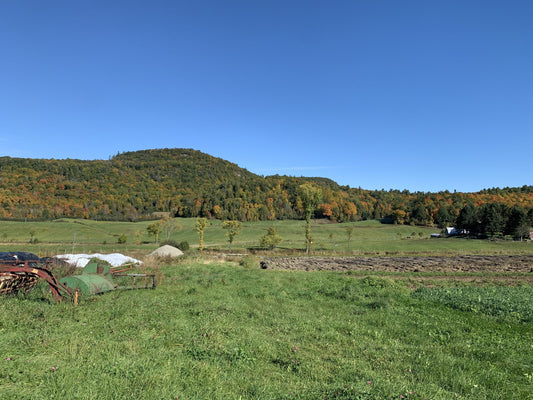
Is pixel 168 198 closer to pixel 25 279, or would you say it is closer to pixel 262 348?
pixel 25 279

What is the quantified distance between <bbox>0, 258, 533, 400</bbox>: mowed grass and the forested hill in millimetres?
121527

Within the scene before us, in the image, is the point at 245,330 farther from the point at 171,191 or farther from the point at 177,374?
the point at 171,191

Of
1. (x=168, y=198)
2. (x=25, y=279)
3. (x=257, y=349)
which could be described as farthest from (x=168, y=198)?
(x=257, y=349)

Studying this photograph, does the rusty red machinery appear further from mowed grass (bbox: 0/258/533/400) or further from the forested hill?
the forested hill

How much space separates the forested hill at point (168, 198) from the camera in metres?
126

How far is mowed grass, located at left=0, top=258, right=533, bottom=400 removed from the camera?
16.2ft

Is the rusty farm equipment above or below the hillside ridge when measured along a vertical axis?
below

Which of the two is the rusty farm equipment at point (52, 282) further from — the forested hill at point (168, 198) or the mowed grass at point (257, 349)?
the forested hill at point (168, 198)

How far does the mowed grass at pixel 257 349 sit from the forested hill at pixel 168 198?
121527 millimetres

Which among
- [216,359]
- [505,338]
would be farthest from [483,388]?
[216,359]

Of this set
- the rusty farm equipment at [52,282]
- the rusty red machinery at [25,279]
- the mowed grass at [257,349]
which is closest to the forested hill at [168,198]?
the rusty farm equipment at [52,282]

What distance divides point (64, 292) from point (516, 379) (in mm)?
13317

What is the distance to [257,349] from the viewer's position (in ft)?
22.8

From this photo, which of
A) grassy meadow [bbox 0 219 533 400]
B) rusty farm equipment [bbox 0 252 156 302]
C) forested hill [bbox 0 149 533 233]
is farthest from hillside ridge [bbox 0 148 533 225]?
grassy meadow [bbox 0 219 533 400]
